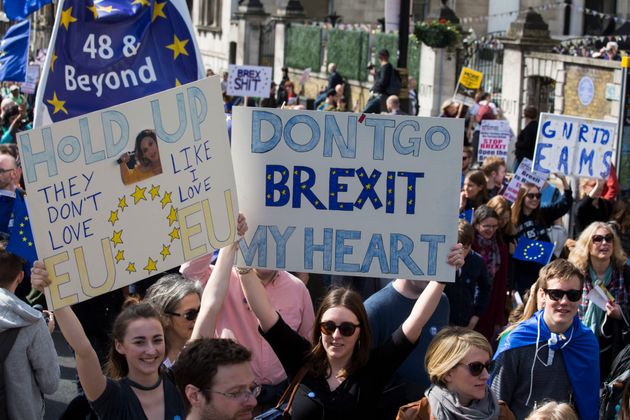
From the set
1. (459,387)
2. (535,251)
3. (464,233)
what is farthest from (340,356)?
(535,251)

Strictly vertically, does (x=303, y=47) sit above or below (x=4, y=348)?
above

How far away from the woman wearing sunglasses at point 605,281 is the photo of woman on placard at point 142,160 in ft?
10.7

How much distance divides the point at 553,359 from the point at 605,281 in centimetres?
187

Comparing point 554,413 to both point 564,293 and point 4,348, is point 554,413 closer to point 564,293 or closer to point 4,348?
point 564,293

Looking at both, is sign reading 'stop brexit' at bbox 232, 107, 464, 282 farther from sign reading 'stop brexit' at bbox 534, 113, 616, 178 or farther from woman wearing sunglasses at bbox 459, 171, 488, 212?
sign reading 'stop brexit' at bbox 534, 113, 616, 178

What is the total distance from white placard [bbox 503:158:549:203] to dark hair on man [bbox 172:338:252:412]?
6.20 meters

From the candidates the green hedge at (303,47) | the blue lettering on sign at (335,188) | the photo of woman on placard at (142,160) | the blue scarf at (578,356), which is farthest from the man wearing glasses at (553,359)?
the green hedge at (303,47)

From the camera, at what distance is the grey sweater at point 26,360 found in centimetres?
568

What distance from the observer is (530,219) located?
986 centimetres

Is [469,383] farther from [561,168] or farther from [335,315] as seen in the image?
[561,168]

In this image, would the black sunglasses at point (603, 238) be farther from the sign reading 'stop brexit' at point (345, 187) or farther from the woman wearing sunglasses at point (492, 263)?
the sign reading 'stop brexit' at point (345, 187)

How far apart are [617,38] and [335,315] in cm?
2174

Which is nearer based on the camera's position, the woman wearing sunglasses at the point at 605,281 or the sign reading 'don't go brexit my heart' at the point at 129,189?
the sign reading 'don't go brexit my heart' at the point at 129,189

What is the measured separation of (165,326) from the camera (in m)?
5.62
